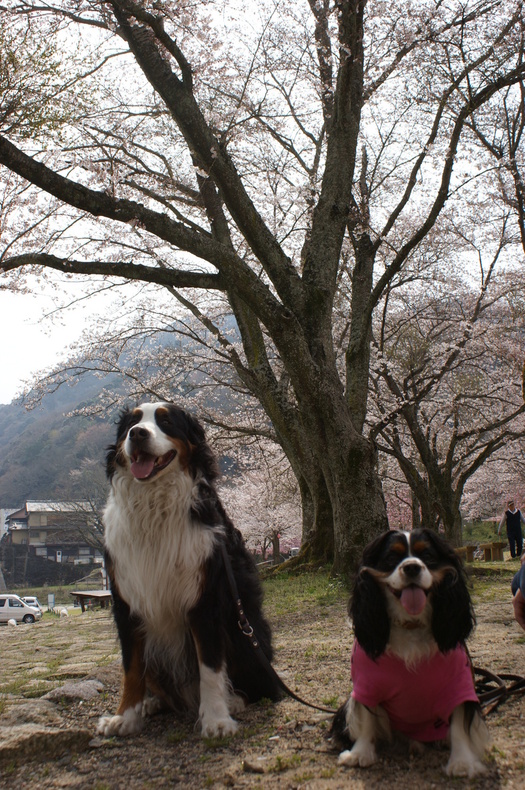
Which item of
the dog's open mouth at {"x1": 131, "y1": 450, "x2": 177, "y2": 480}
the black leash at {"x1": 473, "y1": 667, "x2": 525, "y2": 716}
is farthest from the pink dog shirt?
the dog's open mouth at {"x1": 131, "y1": 450, "x2": 177, "y2": 480}

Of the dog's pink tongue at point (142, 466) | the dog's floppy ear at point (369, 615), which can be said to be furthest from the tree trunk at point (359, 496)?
the dog's floppy ear at point (369, 615)

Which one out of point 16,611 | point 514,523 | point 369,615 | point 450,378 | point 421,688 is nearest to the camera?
point 421,688

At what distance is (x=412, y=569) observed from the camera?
2553 millimetres

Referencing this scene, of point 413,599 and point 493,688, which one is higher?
point 413,599

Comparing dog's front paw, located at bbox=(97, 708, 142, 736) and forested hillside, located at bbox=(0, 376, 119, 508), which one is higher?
forested hillside, located at bbox=(0, 376, 119, 508)

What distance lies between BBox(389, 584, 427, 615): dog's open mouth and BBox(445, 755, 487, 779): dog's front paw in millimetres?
554

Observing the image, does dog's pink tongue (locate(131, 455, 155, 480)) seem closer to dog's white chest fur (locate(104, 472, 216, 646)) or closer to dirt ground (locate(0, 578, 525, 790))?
dog's white chest fur (locate(104, 472, 216, 646))

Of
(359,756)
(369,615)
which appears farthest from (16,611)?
(369,615)

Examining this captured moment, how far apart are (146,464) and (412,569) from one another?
1.45m

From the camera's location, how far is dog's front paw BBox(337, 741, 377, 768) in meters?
2.55

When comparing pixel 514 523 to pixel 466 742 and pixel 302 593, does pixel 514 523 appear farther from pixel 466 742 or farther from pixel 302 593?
pixel 466 742

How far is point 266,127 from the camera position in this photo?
14.0m

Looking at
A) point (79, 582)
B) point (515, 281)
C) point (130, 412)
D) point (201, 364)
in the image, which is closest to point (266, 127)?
point (201, 364)

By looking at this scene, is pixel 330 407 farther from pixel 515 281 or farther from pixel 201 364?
pixel 515 281
